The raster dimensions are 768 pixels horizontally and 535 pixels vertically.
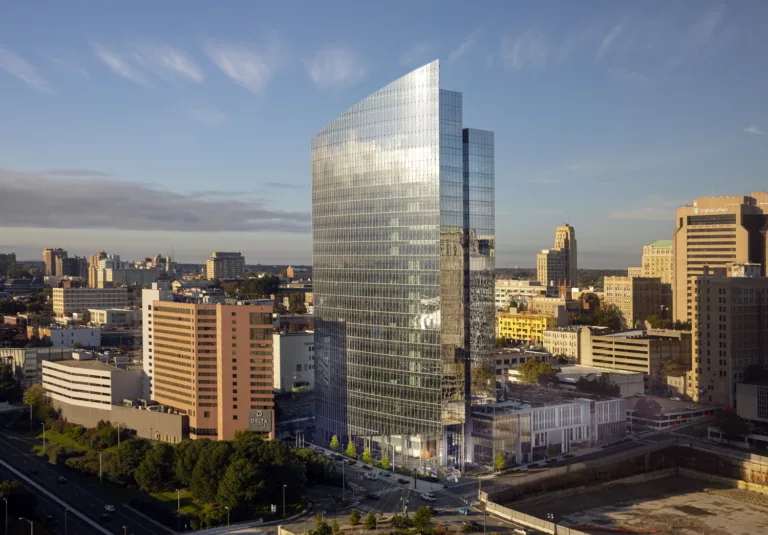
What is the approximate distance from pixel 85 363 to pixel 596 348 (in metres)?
81.0

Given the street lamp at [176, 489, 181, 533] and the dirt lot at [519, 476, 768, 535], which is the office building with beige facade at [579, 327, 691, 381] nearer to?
the dirt lot at [519, 476, 768, 535]

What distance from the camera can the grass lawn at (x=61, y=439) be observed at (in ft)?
316

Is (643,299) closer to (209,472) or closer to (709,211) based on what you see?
(709,211)

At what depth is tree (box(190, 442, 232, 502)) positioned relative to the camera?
71500 mm

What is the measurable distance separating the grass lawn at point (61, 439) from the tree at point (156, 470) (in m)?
19.6

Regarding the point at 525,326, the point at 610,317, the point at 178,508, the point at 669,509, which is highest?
the point at 610,317

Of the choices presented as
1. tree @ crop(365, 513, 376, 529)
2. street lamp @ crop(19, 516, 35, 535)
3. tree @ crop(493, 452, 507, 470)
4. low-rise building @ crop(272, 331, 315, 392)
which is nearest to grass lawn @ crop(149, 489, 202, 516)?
street lamp @ crop(19, 516, 35, 535)

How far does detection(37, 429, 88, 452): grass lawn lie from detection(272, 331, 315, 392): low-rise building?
35374 millimetres

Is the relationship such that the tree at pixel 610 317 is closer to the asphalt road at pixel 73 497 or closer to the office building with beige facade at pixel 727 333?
the office building with beige facade at pixel 727 333

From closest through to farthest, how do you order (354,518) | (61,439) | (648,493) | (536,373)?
(354,518), (648,493), (61,439), (536,373)

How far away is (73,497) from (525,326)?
11597cm

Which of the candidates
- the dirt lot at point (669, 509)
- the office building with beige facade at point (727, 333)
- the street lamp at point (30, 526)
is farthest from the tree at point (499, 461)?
the office building with beige facade at point (727, 333)

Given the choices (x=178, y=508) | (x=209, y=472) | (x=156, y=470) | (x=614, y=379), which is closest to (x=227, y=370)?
(x=156, y=470)

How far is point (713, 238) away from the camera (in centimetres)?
15400
